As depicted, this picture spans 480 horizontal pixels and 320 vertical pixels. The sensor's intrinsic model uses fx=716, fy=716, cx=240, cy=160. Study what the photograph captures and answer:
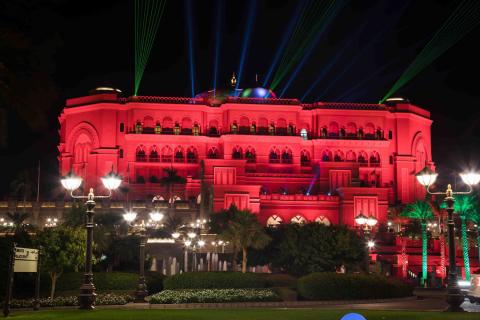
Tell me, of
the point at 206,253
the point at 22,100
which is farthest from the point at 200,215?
the point at 22,100

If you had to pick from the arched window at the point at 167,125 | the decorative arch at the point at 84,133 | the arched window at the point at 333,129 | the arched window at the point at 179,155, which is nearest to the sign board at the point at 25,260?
the decorative arch at the point at 84,133

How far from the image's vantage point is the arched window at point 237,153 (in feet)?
291

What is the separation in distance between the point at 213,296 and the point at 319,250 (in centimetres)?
1911

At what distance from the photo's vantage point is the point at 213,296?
32.8 m

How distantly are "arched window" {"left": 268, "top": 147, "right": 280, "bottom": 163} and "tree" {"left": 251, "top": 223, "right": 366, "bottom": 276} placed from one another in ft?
119

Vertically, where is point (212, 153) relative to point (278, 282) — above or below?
above

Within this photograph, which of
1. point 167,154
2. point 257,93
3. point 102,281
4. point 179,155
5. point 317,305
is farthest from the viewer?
point 257,93

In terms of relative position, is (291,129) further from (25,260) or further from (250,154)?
(25,260)

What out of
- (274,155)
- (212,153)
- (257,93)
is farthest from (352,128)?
(212,153)

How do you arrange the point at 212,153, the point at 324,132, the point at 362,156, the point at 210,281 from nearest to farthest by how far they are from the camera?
the point at 210,281
the point at 212,153
the point at 362,156
the point at 324,132

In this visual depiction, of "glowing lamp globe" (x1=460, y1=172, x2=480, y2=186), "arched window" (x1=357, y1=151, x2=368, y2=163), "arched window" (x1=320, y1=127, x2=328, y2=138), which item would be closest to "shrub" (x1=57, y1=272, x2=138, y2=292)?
"glowing lamp globe" (x1=460, y1=172, x2=480, y2=186)

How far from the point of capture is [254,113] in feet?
302

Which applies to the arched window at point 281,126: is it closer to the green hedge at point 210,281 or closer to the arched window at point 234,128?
the arched window at point 234,128

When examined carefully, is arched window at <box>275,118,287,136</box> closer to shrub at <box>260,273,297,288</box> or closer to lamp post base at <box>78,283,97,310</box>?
shrub at <box>260,273,297,288</box>
